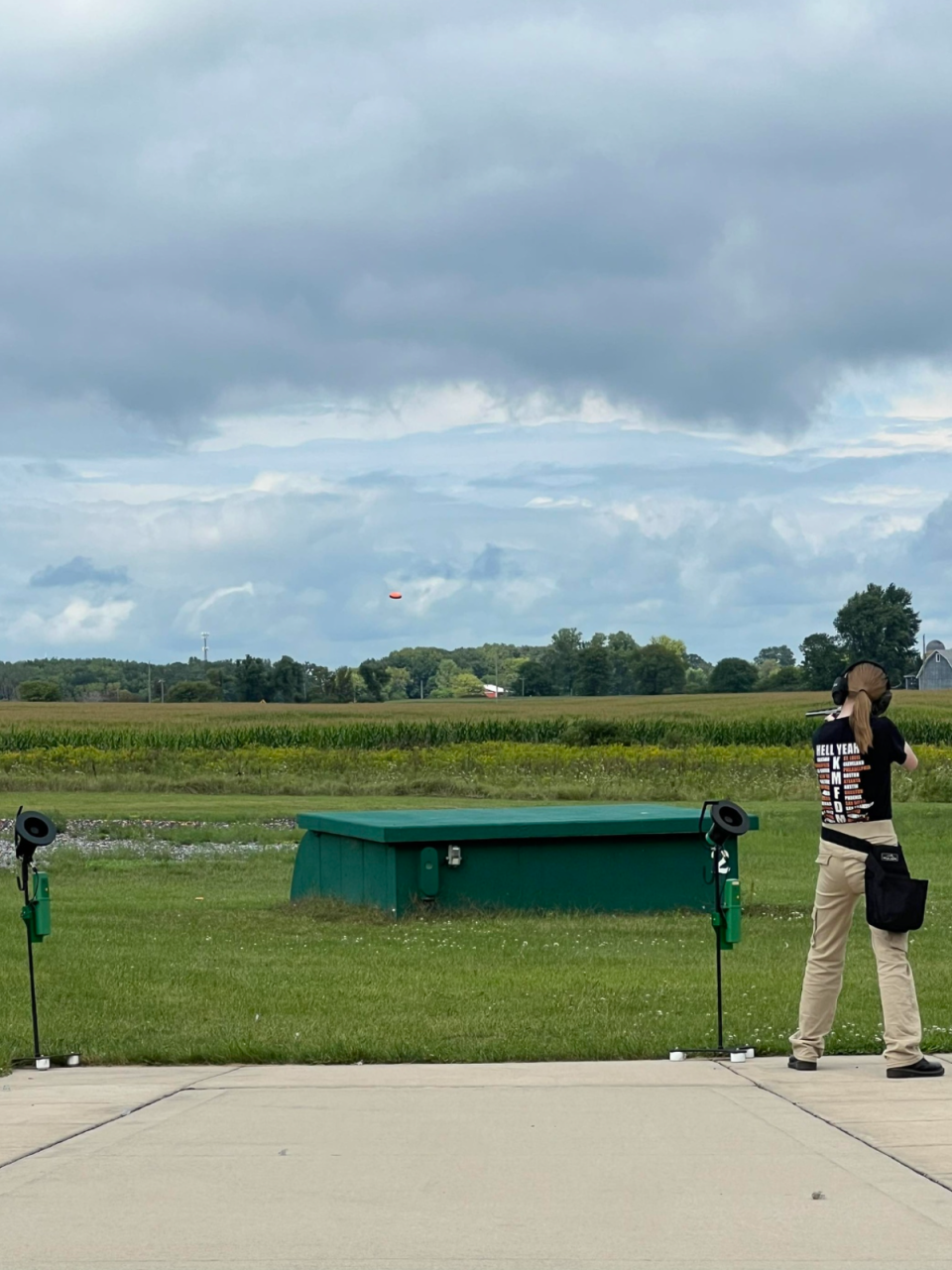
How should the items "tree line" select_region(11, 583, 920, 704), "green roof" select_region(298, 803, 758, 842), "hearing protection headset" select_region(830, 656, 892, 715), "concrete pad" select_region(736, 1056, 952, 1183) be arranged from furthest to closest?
1. "tree line" select_region(11, 583, 920, 704)
2. "green roof" select_region(298, 803, 758, 842)
3. "hearing protection headset" select_region(830, 656, 892, 715)
4. "concrete pad" select_region(736, 1056, 952, 1183)

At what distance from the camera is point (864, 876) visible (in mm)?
7910

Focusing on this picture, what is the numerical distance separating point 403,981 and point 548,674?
12401cm

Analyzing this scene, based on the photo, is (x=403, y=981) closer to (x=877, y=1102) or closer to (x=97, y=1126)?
(x=97, y=1126)

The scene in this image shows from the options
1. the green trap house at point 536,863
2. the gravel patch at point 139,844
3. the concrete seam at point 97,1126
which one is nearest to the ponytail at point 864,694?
the concrete seam at point 97,1126

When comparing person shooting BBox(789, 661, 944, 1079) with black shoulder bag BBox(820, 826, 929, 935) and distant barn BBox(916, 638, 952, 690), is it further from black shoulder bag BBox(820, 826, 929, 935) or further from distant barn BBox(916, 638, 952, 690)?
distant barn BBox(916, 638, 952, 690)

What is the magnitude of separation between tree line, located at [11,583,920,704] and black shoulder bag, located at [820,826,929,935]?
91.4 m

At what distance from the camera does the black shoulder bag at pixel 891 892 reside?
771 centimetres

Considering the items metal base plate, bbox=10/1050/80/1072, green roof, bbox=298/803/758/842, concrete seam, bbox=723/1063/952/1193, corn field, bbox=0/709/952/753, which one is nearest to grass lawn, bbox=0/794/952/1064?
metal base plate, bbox=10/1050/80/1072

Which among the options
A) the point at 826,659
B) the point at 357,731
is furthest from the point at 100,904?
the point at 826,659

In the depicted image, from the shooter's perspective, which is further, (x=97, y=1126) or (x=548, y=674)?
(x=548, y=674)

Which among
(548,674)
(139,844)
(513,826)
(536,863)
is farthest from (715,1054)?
(548,674)

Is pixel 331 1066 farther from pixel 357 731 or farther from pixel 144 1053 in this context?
pixel 357 731

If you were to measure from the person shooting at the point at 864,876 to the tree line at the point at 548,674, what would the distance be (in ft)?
299

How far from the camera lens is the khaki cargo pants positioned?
7785 mm
